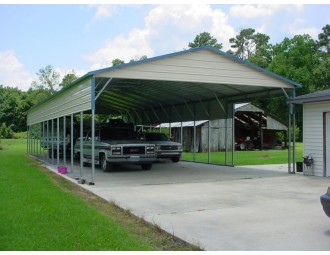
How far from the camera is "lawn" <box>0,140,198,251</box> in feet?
19.5

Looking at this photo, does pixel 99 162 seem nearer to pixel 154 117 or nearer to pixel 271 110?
pixel 154 117

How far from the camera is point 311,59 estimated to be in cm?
5772

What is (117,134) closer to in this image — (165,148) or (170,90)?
(165,148)

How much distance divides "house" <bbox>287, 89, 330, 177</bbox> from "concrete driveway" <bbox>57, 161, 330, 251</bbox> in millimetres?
704

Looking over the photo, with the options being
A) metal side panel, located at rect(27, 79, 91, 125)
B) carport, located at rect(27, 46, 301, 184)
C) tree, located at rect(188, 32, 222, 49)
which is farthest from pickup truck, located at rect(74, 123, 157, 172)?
tree, located at rect(188, 32, 222, 49)

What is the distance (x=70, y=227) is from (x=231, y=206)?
3.83 metres

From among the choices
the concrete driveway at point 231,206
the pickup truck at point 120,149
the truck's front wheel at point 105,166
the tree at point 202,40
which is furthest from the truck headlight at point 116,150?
the tree at point 202,40

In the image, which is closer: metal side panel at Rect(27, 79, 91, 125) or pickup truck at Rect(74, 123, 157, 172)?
metal side panel at Rect(27, 79, 91, 125)

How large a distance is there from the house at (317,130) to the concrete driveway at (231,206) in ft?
2.31

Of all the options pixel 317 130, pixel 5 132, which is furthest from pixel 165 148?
pixel 5 132

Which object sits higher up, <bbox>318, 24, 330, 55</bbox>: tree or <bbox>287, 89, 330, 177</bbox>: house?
<bbox>318, 24, 330, 55</bbox>: tree

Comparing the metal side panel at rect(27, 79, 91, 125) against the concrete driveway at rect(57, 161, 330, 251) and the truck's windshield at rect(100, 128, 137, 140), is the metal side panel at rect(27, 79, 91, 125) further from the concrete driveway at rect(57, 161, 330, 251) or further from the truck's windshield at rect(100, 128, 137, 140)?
the concrete driveway at rect(57, 161, 330, 251)
